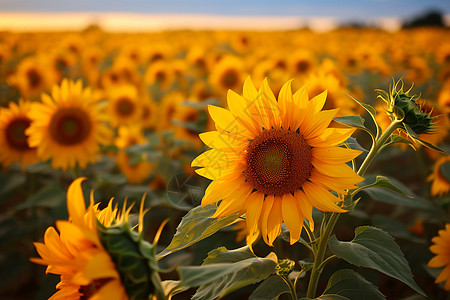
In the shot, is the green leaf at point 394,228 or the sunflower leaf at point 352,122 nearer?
the sunflower leaf at point 352,122

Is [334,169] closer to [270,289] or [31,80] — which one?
[270,289]

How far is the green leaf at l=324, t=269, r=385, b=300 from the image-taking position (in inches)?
44.5

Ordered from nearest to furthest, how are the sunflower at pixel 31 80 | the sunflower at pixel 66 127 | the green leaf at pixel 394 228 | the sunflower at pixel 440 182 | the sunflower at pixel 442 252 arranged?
the sunflower at pixel 442 252
the green leaf at pixel 394 228
the sunflower at pixel 440 182
the sunflower at pixel 66 127
the sunflower at pixel 31 80

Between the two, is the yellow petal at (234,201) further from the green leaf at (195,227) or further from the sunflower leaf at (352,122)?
the sunflower leaf at (352,122)

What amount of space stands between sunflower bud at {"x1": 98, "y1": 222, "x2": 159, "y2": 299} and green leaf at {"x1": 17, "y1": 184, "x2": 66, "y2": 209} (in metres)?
2.03

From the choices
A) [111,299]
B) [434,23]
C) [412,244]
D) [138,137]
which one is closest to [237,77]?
[138,137]

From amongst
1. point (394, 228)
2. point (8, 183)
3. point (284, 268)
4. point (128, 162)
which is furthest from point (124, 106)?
point (284, 268)

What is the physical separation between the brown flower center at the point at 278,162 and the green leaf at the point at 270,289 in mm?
281

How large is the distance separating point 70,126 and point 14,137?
67 centimetres

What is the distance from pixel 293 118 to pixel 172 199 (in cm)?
66

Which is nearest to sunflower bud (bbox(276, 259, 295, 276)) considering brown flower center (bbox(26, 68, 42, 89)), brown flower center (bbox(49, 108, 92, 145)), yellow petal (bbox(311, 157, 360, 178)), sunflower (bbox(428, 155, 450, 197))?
yellow petal (bbox(311, 157, 360, 178))

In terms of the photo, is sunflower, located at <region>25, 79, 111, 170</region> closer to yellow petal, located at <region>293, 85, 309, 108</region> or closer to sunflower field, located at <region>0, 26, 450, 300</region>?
sunflower field, located at <region>0, 26, 450, 300</region>

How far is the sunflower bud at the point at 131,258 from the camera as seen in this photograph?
812mm

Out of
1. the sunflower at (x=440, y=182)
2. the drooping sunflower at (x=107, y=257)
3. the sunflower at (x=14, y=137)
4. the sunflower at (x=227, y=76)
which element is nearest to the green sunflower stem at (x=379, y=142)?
the drooping sunflower at (x=107, y=257)
